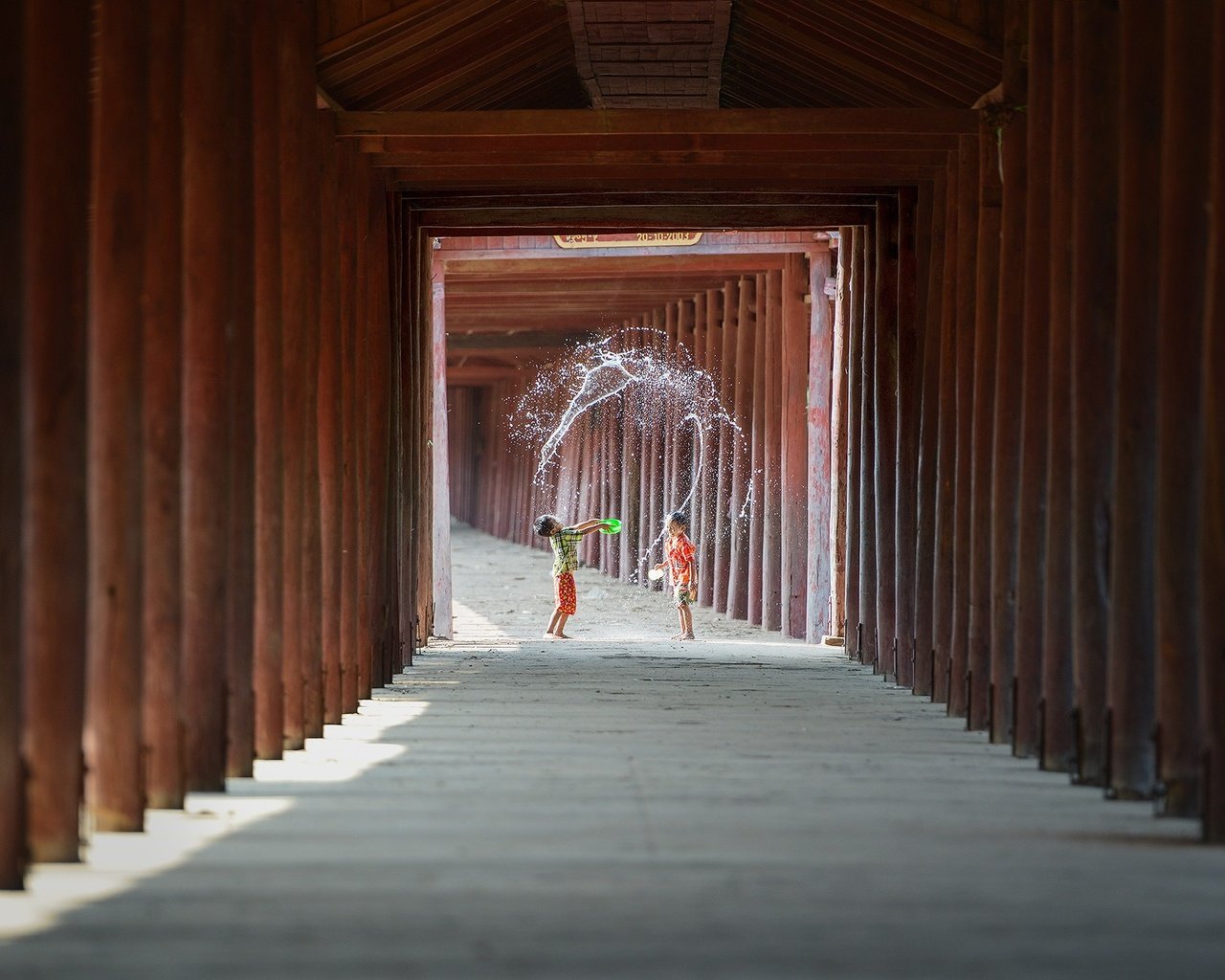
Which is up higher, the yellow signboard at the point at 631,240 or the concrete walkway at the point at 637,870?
the yellow signboard at the point at 631,240

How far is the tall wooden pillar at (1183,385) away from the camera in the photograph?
5.11 metres

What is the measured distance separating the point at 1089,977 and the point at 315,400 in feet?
17.2

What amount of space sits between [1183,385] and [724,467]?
1398cm

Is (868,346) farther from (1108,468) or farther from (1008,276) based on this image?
(1108,468)

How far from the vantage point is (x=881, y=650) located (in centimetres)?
1137

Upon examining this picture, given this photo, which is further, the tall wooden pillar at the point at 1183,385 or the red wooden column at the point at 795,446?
the red wooden column at the point at 795,446

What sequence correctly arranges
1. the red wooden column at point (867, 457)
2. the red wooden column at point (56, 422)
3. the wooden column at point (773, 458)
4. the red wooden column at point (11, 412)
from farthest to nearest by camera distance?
the wooden column at point (773, 458) < the red wooden column at point (867, 457) < the red wooden column at point (56, 422) < the red wooden column at point (11, 412)

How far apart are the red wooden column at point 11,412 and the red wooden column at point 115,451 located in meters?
0.89

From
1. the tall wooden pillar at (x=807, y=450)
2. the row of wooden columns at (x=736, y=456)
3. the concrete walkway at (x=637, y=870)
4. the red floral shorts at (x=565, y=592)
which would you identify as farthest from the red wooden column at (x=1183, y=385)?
the red floral shorts at (x=565, y=592)

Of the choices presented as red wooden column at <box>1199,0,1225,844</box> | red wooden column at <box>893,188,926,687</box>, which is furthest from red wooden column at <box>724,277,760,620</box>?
red wooden column at <box>1199,0,1225,844</box>

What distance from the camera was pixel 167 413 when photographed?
540 centimetres

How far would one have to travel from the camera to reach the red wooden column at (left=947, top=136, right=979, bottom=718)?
28.5 feet

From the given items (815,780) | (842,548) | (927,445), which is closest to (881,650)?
(927,445)

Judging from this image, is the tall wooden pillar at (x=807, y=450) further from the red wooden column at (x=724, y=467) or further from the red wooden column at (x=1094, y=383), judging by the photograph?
the red wooden column at (x=1094, y=383)
